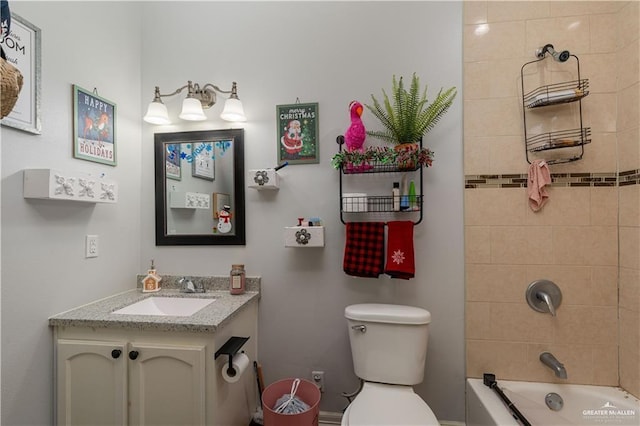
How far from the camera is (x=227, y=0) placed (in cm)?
184

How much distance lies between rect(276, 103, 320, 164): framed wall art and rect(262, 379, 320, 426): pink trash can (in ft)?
4.11

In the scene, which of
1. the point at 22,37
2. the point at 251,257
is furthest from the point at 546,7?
the point at 22,37

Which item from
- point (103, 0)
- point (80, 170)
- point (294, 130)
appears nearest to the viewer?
point (80, 170)

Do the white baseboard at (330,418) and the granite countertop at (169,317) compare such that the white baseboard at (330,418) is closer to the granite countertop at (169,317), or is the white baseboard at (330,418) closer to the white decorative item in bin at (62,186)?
the granite countertop at (169,317)

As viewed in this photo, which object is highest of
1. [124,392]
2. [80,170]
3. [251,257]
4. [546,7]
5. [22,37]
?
[546,7]

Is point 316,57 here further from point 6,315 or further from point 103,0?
point 6,315

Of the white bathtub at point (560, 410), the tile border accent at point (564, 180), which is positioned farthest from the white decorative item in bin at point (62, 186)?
the white bathtub at point (560, 410)

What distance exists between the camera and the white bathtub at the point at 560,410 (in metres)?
1.38

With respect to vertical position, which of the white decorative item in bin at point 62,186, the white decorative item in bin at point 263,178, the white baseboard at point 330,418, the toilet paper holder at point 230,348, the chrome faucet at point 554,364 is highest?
the white decorative item in bin at point 263,178

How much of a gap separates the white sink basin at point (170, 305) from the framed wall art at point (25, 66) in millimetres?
969

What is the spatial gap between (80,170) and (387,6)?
1.92m

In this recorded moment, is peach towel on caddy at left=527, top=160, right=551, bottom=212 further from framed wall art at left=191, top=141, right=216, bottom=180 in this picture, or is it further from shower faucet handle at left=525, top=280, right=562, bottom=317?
framed wall art at left=191, top=141, right=216, bottom=180

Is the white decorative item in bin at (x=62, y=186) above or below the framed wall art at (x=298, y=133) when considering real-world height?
below

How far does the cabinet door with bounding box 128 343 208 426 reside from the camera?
1248mm
